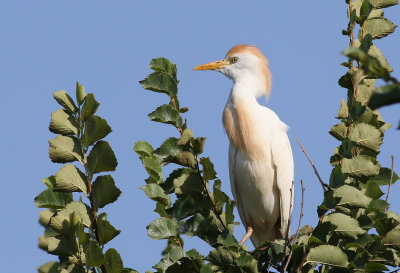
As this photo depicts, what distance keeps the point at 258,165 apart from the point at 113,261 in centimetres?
298

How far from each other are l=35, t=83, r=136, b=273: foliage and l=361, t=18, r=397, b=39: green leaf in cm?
201

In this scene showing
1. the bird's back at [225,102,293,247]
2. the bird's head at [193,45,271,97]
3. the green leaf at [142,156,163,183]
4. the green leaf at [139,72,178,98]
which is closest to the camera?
the green leaf at [139,72,178,98]

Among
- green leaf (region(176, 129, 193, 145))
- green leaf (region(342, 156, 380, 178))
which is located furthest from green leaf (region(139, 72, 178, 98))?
green leaf (region(342, 156, 380, 178))

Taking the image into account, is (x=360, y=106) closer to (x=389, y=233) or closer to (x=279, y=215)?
(x=389, y=233)

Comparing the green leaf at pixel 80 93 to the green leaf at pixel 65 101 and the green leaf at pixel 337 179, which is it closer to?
the green leaf at pixel 65 101

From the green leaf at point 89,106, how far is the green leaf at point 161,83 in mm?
365

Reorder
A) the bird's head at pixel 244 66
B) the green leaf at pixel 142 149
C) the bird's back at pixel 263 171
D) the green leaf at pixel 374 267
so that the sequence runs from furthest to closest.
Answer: the bird's head at pixel 244 66 < the bird's back at pixel 263 171 < the green leaf at pixel 142 149 < the green leaf at pixel 374 267

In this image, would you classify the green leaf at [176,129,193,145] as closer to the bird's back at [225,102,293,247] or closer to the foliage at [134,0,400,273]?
the foliage at [134,0,400,273]

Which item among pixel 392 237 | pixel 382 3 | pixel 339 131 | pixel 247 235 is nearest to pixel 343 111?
pixel 339 131

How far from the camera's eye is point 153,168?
3.97m

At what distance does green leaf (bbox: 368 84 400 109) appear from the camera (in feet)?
4.51

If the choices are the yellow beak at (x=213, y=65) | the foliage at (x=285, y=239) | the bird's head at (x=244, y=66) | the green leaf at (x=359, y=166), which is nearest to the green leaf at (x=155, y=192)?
the foliage at (x=285, y=239)

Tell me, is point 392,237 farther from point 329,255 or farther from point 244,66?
point 244,66

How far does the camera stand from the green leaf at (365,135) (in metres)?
3.85
